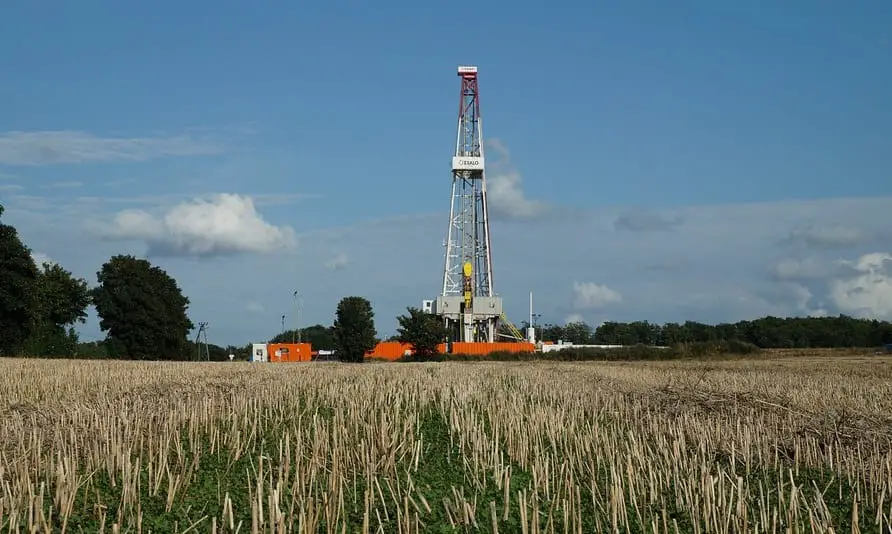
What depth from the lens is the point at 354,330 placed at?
88.4m

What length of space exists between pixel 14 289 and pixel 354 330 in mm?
35592

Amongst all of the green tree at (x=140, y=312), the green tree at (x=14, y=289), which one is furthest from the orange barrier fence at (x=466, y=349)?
the green tree at (x=14, y=289)

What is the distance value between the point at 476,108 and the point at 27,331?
135 ft

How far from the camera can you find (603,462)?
12297 mm

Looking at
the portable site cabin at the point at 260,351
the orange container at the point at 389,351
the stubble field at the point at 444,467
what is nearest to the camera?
the stubble field at the point at 444,467

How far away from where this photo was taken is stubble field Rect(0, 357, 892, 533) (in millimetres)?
9023

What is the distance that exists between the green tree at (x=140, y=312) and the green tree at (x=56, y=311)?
648cm

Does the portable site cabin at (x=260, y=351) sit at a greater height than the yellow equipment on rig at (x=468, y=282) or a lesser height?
lesser

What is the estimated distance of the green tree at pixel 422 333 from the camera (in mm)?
84625

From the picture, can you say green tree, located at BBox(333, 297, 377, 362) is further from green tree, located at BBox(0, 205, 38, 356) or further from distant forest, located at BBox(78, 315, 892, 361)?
green tree, located at BBox(0, 205, 38, 356)

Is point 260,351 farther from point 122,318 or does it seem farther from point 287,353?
point 122,318

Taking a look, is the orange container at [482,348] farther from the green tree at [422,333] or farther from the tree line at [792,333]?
the tree line at [792,333]

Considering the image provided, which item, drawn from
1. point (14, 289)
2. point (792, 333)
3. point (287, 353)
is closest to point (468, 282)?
point (287, 353)

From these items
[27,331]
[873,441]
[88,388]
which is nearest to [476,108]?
[27,331]
